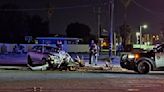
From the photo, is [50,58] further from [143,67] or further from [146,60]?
[146,60]

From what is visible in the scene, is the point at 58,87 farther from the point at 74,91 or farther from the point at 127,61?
the point at 127,61

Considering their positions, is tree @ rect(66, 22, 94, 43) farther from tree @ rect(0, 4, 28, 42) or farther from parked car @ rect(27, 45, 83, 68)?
parked car @ rect(27, 45, 83, 68)

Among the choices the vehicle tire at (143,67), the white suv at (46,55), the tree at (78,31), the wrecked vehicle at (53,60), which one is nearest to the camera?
the vehicle tire at (143,67)

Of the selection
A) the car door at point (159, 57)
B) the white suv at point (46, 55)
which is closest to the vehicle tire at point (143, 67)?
the car door at point (159, 57)

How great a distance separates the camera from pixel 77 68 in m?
27.5

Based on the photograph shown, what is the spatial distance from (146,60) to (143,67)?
0.45 m

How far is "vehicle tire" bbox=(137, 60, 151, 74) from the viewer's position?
23.8 metres

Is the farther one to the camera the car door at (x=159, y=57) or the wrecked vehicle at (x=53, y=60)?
the wrecked vehicle at (x=53, y=60)

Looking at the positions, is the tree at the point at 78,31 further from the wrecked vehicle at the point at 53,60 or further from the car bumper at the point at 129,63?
the car bumper at the point at 129,63

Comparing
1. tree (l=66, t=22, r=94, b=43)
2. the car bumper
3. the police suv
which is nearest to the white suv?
the car bumper

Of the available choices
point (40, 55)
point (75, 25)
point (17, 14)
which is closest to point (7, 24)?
point (17, 14)

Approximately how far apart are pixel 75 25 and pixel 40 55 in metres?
105

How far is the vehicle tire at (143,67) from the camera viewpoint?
23812 mm

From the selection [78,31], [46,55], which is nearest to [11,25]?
[78,31]
